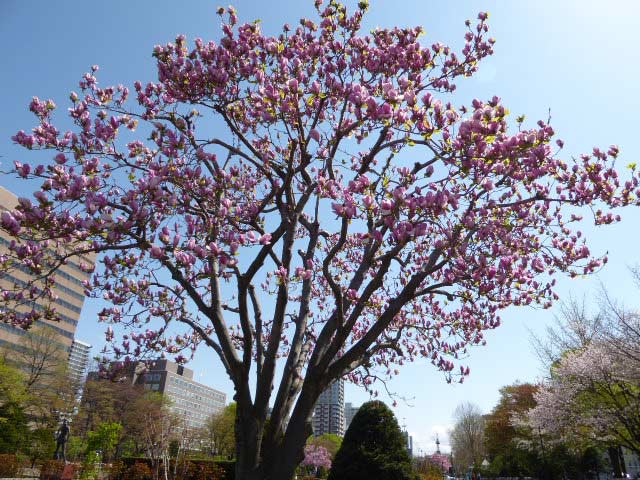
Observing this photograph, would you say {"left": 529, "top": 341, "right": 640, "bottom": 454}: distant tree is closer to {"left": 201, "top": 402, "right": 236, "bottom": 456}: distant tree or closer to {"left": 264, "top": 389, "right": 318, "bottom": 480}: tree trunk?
{"left": 264, "top": 389, "right": 318, "bottom": 480}: tree trunk

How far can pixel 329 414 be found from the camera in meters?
145

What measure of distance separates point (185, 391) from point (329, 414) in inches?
2063

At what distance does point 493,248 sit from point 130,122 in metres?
5.67

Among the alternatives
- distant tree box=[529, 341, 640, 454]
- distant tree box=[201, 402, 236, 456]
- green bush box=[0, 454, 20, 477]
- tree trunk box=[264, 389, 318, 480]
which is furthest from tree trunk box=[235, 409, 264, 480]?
distant tree box=[201, 402, 236, 456]

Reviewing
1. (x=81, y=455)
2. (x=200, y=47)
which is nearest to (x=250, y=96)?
(x=200, y=47)

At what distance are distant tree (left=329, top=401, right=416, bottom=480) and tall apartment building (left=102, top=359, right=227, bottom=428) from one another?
87.9 m

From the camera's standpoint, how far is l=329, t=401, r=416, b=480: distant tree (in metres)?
10.0

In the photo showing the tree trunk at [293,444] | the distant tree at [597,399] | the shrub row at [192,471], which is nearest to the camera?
the tree trunk at [293,444]

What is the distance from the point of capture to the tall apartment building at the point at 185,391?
4188 inches

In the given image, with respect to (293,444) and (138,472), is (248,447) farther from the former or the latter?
(138,472)

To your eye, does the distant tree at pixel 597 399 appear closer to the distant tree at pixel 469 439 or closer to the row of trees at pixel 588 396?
the row of trees at pixel 588 396

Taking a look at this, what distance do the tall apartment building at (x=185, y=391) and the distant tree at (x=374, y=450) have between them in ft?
288

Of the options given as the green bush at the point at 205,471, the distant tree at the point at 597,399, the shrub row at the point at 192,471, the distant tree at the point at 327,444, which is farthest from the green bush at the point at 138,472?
the distant tree at the point at 327,444

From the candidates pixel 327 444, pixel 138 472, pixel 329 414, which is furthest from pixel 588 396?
pixel 329 414
